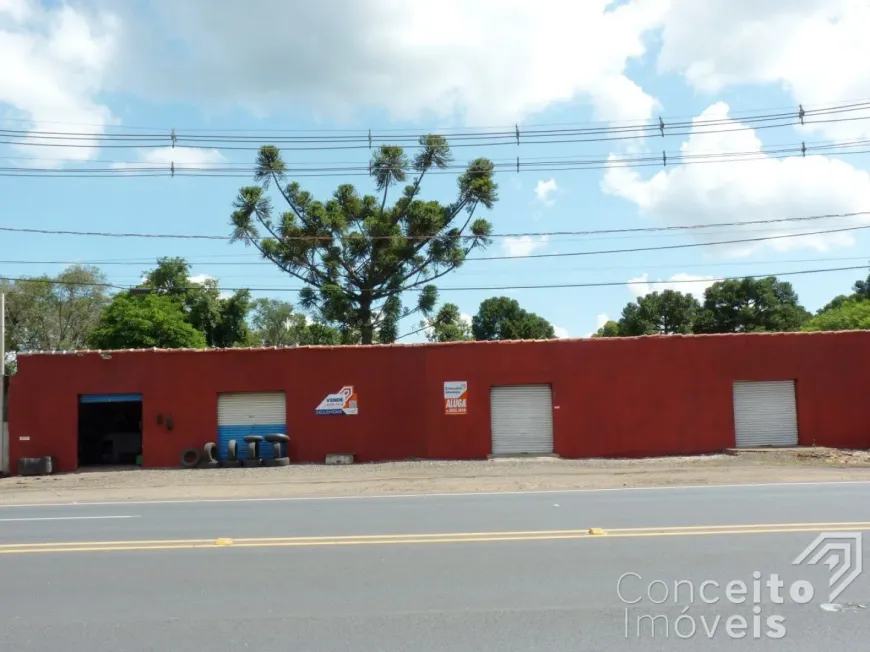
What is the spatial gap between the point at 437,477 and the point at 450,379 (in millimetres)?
4552

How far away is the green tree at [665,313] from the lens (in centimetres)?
6969

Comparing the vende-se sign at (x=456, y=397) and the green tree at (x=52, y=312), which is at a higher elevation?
the green tree at (x=52, y=312)

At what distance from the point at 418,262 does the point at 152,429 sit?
844 inches

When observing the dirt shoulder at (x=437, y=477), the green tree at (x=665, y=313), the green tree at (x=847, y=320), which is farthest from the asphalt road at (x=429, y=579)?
the green tree at (x=665, y=313)

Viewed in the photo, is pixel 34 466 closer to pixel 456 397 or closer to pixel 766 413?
pixel 456 397

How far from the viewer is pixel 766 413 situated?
23.9m

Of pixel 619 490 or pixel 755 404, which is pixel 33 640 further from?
pixel 755 404

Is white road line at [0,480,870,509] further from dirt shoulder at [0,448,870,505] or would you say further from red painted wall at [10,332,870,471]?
red painted wall at [10,332,870,471]

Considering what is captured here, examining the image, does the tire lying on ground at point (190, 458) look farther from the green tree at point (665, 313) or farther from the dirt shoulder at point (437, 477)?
the green tree at point (665, 313)

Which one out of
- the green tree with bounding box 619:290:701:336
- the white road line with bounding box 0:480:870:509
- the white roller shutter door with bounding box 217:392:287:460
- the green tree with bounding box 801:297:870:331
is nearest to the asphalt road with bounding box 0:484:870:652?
the white road line with bounding box 0:480:870:509

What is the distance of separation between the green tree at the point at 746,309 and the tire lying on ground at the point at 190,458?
5186 cm

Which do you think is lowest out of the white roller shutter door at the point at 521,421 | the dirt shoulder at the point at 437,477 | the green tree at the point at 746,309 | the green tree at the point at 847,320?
the dirt shoulder at the point at 437,477

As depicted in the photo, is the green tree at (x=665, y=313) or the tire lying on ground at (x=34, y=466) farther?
the green tree at (x=665, y=313)

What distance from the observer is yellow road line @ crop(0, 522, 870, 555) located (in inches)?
387
